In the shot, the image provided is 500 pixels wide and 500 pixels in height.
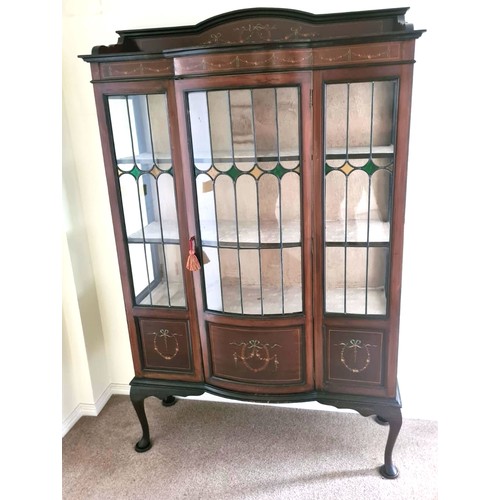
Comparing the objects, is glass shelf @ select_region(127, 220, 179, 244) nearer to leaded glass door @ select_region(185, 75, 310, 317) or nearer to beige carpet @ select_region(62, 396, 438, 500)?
leaded glass door @ select_region(185, 75, 310, 317)

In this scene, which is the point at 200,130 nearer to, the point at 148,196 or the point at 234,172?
the point at 234,172

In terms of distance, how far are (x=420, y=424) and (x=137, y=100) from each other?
206 centimetres

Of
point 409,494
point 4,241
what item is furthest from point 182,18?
point 409,494

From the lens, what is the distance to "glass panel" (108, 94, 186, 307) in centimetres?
172

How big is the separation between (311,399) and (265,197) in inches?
35.0

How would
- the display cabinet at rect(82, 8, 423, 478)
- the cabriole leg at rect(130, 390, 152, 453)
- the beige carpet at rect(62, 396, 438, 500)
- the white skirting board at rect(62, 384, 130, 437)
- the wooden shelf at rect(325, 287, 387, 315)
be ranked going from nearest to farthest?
the display cabinet at rect(82, 8, 423, 478) → the wooden shelf at rect(325, 287, 387, 315) → the beige carpet at rect(62, 396, 438, 500) → the cabriole leg at rect(130, 390, 152, 453) → the white skirting board at rect(62, 384, 130, 437)

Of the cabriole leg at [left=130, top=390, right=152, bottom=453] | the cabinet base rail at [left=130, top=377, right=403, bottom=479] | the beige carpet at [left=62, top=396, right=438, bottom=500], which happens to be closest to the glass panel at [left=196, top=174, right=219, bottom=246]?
the cabinet base rail at [left=130, top=377, right=403, bottom=479]

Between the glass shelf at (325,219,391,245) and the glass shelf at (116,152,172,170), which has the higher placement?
the glass shelf at (116,152,172,170)

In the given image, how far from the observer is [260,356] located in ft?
6.05

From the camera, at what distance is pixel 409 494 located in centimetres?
183

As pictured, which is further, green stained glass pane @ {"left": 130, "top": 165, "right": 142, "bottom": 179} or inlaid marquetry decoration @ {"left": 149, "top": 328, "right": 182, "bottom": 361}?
inlaid marquetry decoration @ {"left": 149, "top": 328, "right": 182, "bottom": 361}

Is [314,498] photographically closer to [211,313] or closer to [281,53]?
[211,313]

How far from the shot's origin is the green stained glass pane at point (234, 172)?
66.3 inches

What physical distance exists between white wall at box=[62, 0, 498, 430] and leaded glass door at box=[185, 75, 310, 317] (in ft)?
1.90
